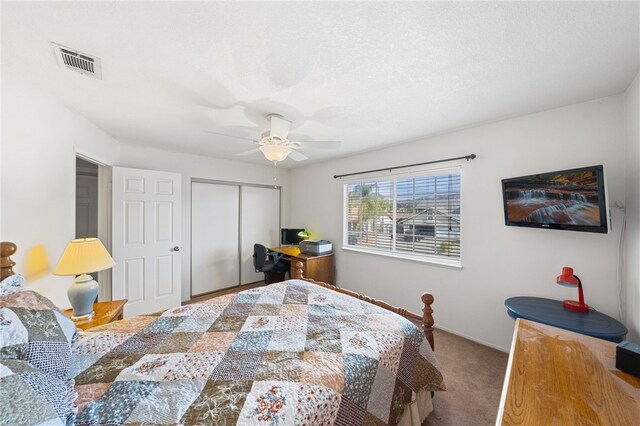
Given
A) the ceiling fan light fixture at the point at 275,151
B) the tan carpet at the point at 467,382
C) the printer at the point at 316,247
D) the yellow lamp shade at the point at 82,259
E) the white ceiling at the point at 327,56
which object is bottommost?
the tan carpet at the point at 467,382

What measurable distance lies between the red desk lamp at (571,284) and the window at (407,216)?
92 centimetres

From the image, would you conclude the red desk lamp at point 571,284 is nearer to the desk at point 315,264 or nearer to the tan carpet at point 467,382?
the tan carpet at point 467,382

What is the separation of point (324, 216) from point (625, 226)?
3.32 meters

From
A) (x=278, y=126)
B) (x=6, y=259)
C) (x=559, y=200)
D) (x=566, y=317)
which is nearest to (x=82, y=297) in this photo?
(x=6, y=259)

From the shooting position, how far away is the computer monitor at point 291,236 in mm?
4445

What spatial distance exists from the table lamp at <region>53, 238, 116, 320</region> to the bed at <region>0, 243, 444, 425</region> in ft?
1.09

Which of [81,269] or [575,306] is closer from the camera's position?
[81,269]

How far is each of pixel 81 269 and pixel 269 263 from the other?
2.55 meters

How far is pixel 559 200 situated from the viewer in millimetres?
1881

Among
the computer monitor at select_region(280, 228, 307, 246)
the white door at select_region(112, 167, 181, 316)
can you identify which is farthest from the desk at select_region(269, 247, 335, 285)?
the white door at select_region(112, 167, 181, 316)

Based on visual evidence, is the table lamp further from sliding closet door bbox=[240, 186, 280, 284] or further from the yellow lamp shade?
sliding closet door bbox=[240, 186, 280, 284]

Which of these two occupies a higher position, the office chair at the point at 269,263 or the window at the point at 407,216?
the window at the point at 407,216

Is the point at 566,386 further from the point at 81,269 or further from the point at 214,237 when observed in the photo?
the point at 214,237

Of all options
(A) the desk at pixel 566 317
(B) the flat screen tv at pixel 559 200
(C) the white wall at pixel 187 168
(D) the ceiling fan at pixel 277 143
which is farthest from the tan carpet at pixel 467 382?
(C) the white wall at pixel 187 168
